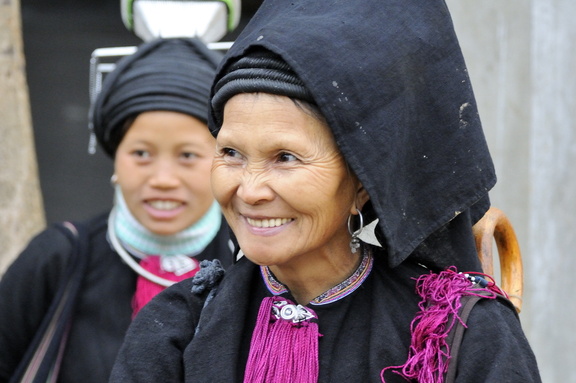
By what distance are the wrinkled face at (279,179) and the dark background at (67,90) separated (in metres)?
3.70

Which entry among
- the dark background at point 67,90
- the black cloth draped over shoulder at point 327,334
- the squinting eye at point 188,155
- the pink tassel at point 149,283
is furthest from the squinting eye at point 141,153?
the dark background at point 67,90

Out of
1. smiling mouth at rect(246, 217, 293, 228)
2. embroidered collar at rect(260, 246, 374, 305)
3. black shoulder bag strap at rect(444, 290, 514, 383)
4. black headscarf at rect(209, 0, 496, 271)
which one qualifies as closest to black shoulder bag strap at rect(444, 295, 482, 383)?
black shoulder bag strap at rect(444, 290, 514, 383)

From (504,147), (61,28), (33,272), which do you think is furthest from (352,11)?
(61,28)

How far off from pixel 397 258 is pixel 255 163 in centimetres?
37

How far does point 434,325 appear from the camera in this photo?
2051mm

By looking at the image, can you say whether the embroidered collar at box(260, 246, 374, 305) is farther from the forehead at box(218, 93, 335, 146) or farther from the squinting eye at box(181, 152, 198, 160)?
the squinting eye at box(181, 152, 198, 160)

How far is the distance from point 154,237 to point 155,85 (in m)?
0.54

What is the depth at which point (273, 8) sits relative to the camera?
2184 mm

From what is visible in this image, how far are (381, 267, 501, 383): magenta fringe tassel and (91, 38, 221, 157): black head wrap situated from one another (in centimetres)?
142

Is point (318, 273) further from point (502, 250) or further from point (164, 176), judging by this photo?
point (164, 176)

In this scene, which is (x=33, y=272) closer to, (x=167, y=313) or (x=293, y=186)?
(x=167, y=313)

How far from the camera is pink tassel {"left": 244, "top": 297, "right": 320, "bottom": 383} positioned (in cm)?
214

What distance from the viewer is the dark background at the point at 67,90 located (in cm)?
577

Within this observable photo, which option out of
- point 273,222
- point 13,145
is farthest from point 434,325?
point 13,145
